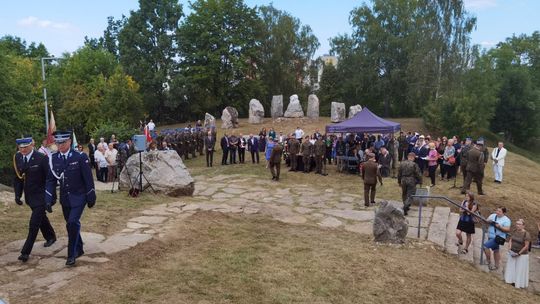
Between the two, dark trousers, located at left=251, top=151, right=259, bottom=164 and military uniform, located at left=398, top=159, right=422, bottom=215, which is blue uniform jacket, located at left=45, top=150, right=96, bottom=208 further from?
dark trousers, located at left=251, top=151, right=259, bottom=164

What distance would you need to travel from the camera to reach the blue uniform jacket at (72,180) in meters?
6.05

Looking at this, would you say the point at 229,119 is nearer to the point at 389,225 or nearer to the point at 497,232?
the point at 389,225

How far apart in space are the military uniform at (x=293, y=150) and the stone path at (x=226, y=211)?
249 centimetres

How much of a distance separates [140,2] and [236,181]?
2764 cm

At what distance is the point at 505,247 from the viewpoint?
10914mm

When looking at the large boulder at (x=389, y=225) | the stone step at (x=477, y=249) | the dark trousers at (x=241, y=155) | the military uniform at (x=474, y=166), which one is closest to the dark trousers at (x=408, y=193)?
the stone step at (x=477, y=249)

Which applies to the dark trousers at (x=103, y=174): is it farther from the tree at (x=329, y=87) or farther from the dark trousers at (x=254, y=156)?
the tree at (x=329, y=87)

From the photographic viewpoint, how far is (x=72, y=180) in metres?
6.06

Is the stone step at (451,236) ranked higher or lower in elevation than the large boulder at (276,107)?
lower

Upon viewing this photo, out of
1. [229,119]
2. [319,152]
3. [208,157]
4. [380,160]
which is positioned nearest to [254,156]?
[208,157]

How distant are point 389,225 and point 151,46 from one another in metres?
33.5

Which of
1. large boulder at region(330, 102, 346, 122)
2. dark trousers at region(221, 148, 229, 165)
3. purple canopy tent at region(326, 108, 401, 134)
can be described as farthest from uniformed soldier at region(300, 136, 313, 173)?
large boulder at region(330, 102, 346, 122)

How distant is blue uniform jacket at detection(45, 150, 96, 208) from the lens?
605 cm

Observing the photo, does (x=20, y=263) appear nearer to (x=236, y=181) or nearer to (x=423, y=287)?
(x=423, y=287)
